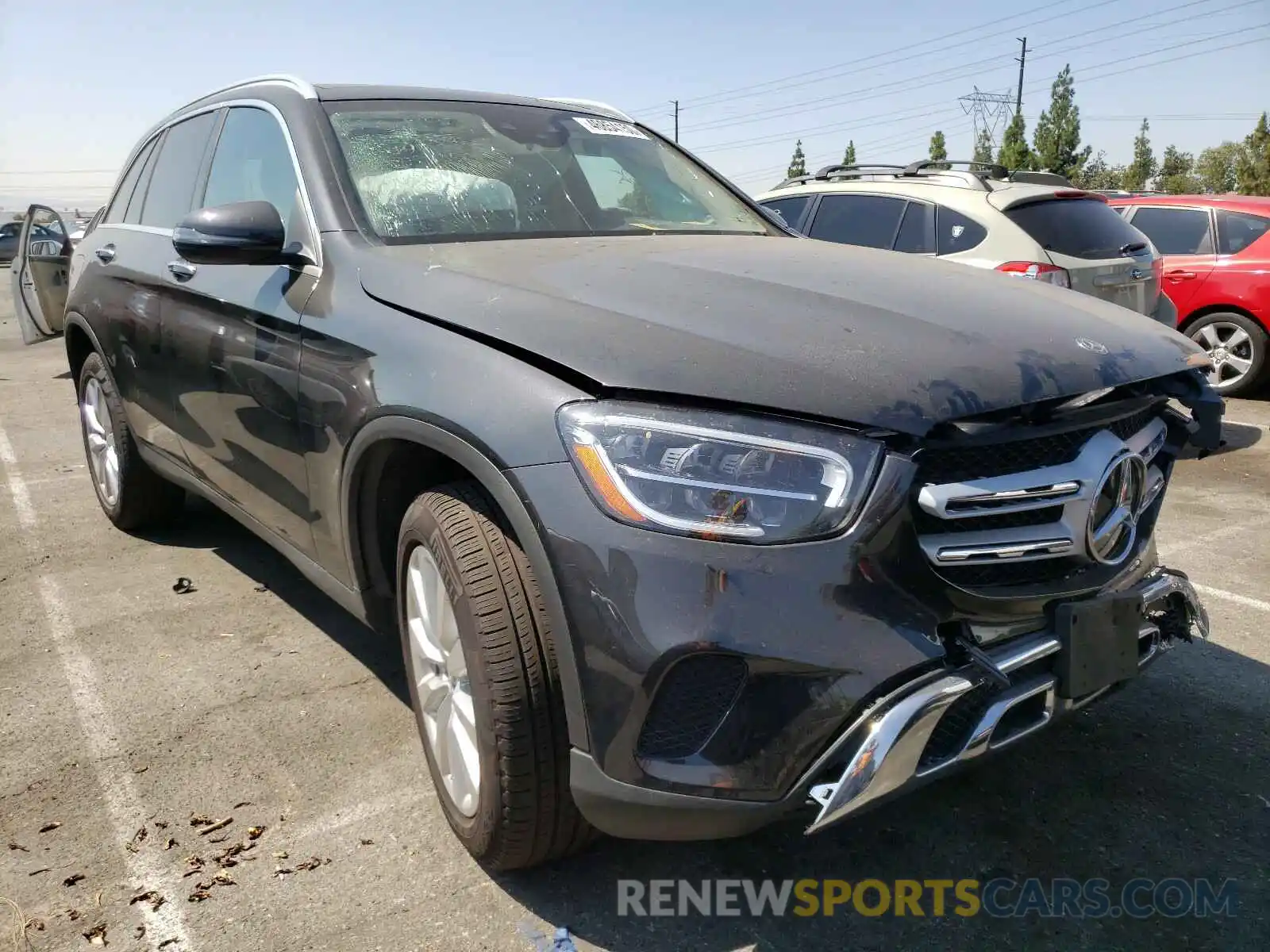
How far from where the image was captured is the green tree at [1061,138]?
179 ft

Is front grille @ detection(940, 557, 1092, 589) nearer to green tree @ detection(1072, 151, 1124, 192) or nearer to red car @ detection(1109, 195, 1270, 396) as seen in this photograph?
red car @ detection(1109, 195, 1270, 396)

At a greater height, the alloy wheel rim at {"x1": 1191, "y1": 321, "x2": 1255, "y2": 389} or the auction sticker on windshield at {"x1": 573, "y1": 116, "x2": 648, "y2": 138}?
the auction sticker on windshield at {"x1": 573, "y1": 116, "x2": 648, "y2": 138}

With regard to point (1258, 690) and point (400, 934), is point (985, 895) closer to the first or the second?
point (400, 934)

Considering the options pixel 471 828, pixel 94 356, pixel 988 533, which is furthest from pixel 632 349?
pixel 94 356

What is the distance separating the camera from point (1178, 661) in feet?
11.0

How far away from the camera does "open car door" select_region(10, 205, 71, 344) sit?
978 cm

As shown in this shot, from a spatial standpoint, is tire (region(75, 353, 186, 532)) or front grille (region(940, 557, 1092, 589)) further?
tire (region(75, 353, 186, 532))

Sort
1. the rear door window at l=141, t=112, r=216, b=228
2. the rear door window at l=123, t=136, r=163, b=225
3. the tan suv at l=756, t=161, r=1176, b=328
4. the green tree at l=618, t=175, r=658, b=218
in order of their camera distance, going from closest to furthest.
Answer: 1. the green tree at l=618, t=175, r=658, b=218
2. the rear door window at l=141, t=112, r=216, b=228
3. the rear door window at l=123, t=136, r=163, b=225
4. the tan suv at l=756, t=161, r=1176, b=328

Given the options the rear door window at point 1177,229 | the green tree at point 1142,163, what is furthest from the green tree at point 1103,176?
the rear door window at point 1177,229

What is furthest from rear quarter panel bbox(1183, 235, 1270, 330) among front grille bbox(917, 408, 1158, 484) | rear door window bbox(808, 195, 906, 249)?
front grille bbox(917, 408, 1158, 484)

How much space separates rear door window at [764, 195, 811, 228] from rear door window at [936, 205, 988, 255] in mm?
1095

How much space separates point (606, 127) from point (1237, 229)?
6760 millimetres

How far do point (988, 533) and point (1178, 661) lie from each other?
1947 millimetres

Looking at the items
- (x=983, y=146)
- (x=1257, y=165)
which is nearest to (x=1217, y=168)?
(x=983, y=146)
